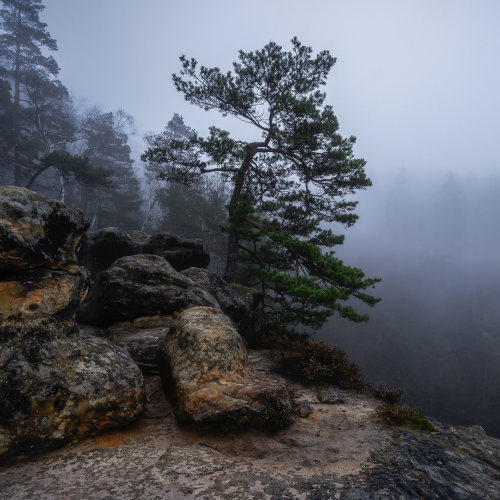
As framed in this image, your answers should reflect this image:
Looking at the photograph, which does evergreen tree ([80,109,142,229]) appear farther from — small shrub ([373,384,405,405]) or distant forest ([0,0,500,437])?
small shrub ([373,384,405,405])

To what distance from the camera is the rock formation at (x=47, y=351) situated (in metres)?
3.40

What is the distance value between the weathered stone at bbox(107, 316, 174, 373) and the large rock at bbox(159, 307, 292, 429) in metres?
0.62

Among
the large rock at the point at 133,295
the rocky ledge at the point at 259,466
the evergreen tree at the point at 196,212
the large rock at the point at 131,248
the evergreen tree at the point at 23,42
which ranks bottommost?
the rocky ledge at the point at 259,466

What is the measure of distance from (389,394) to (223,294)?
247 inches

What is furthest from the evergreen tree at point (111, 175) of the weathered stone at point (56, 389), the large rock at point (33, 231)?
the weathered stone at point (56, 389)

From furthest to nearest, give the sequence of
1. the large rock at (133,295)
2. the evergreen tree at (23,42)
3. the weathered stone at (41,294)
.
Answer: the evergreen tree at (23,42) → the large rock at (133,295) → the weathered stone at (41,294)

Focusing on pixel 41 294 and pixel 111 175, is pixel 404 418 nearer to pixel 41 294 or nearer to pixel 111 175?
pixel 41 294

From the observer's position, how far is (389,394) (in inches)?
235

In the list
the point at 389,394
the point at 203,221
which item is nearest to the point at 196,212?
the point at 203,221

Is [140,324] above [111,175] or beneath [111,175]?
beneath

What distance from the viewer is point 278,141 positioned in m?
13.3

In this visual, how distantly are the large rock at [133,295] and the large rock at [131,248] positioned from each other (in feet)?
14.5

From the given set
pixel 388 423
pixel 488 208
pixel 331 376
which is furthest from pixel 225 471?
pixel 488 208

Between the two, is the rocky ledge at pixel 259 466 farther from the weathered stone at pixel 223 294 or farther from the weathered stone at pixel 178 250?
the weathered stone at pixel 178 250
